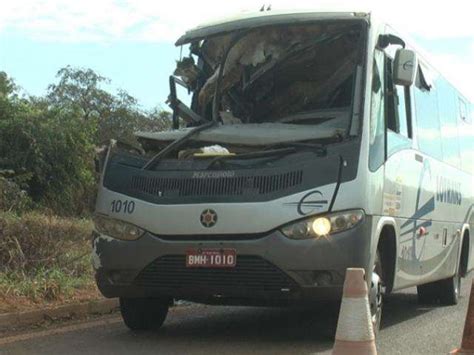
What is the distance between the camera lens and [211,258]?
21.5ft

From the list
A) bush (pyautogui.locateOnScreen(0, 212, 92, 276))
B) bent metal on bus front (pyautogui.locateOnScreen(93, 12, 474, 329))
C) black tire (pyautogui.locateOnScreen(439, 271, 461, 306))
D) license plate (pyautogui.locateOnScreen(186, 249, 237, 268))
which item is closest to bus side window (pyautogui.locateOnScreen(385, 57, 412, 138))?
bent metal on bus front (pyautogui.locateOnScreen(93, 12, 474, 329))

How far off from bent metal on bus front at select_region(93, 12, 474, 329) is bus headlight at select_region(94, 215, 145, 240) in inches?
0.5

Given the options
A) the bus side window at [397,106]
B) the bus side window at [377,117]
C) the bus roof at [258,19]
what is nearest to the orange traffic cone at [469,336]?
the bus side window at [377,117]

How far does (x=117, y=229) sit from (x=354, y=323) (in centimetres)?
272

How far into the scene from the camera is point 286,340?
7340mm

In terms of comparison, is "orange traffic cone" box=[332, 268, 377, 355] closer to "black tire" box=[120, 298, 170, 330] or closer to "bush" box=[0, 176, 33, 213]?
"black tire" box=[120, 298, 170, 330]

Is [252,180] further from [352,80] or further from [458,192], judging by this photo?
[458,192]

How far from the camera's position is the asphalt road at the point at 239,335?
6.80 metres

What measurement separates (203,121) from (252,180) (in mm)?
1672

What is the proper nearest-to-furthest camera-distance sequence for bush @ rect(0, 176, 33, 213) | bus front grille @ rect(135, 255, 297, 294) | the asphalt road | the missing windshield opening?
1. bus front grille @ rect(135, 255, 297, 294)
2. the asphalt road
3. the missing windshield opening
4. bush @ rect(0, 176, 33, 213)

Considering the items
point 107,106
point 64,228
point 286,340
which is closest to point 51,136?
point 64,228

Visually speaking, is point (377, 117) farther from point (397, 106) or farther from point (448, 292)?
point (448, 292)

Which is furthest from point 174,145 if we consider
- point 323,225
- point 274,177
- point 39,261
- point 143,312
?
point 39,261

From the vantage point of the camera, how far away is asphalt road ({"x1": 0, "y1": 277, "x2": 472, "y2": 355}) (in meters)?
6.80
